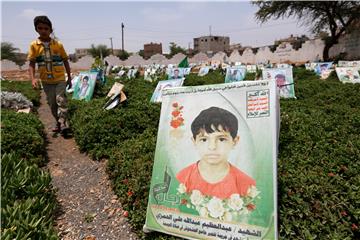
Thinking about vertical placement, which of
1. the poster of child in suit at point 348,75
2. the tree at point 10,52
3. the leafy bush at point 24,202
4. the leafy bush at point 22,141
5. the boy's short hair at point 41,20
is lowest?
the leafy bush at point 24,202

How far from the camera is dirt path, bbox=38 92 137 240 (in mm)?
2711

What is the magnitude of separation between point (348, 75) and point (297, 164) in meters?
9.13

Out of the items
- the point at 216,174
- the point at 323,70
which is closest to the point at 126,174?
the point at 216,174

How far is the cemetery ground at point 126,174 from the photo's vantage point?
226 cm

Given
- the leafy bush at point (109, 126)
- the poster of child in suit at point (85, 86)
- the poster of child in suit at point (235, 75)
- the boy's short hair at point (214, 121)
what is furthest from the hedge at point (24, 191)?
the poster of child in suit at point (235, 75)

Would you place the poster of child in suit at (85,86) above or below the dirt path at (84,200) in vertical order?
above

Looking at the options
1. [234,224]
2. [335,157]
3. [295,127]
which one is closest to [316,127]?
[295,127]

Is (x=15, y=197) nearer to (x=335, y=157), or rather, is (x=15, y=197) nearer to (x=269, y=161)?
(x=269, y=161)

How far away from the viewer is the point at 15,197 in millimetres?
2797

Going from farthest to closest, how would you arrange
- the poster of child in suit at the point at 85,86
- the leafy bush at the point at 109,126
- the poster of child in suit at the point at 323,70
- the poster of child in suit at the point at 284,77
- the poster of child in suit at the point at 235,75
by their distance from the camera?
the poster of child in suit at the point at 323,70, the poster of child in suit at the point at 235,75, the poster of child in suit at the point at 85,86, the poster of child in suit at the point at 284,77, the leafy bush at the point at 109,126

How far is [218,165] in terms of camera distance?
2281 mm

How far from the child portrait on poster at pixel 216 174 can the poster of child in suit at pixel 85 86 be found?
20.6 ft

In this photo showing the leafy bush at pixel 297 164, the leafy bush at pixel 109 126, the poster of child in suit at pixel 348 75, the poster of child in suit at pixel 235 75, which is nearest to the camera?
the leafy bush at pixel 297 164

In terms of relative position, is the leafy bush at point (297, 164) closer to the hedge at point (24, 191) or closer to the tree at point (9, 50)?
the hedge at point (24, 191)
